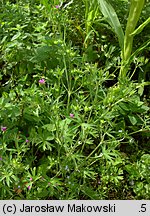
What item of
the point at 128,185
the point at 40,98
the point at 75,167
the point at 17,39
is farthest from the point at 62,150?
the point at 17,39

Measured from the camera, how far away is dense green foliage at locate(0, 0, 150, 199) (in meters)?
1.67

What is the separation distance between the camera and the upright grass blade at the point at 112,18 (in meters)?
2.13

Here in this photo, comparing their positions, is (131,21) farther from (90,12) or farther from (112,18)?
(90,12)

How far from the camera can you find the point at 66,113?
5.64 ft

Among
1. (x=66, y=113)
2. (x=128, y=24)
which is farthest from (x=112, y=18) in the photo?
(x=66, y=113)

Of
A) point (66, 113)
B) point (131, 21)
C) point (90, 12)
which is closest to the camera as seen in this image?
point (66, 113)

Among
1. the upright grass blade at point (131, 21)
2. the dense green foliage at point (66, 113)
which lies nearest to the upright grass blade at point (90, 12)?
the dense green foliage at point (66, 113)

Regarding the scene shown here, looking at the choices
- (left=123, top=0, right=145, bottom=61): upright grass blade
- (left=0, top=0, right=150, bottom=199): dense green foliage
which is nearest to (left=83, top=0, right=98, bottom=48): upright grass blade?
(left=0, top=0, right=150, bottom=199): dense green foliage

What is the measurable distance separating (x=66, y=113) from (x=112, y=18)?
631 millimetres

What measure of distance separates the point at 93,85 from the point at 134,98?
343mm

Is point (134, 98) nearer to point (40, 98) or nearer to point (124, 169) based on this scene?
point (124, 169)

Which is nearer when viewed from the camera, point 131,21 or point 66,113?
point 66,113

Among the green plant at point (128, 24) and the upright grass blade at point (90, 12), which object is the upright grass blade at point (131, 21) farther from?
the upright grass blade at point (90, 12)

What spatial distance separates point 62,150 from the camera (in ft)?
5.94
